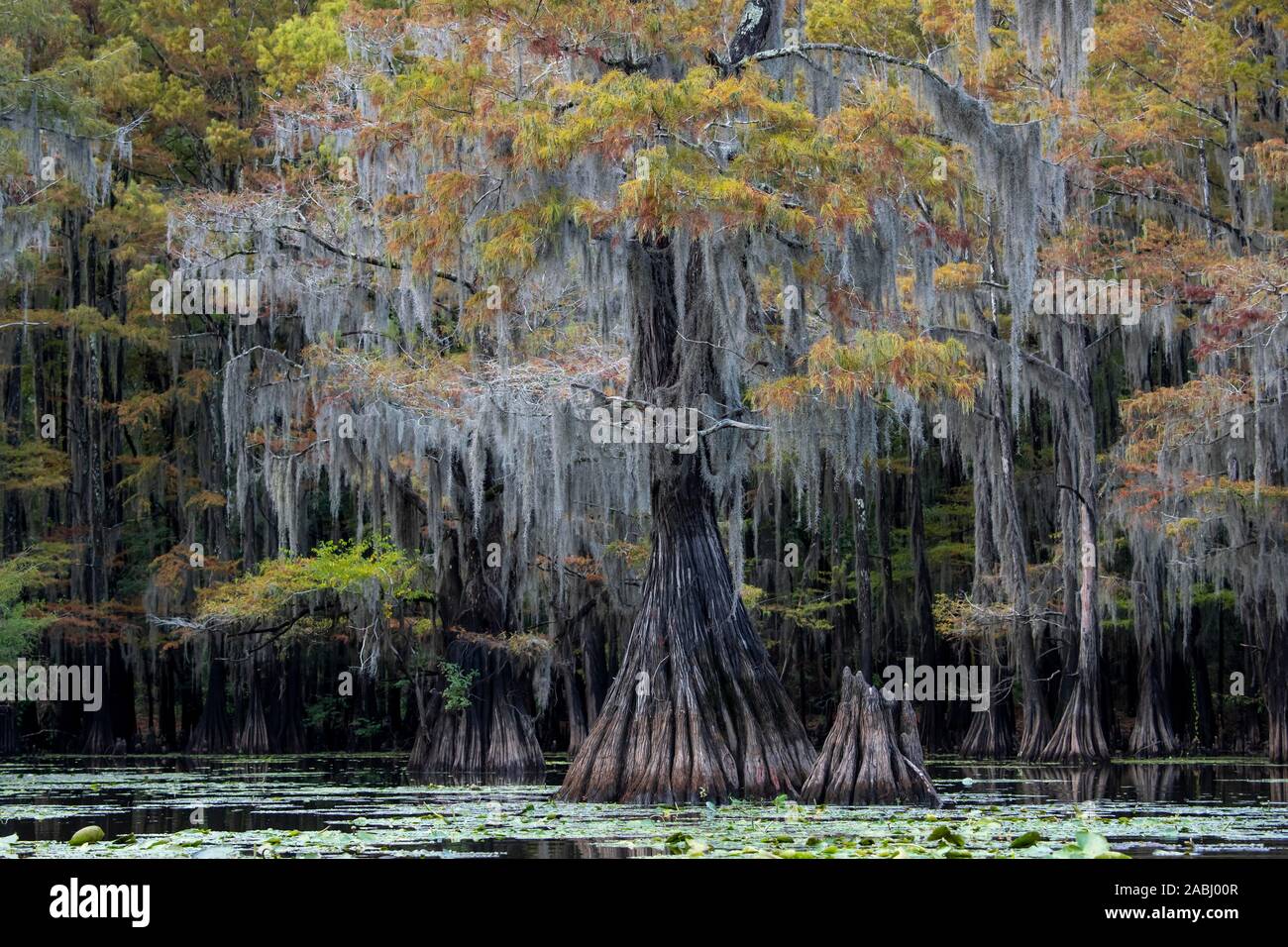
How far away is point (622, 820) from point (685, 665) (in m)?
2.58

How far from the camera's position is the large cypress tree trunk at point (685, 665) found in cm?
1306

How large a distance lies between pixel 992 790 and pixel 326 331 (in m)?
11.8

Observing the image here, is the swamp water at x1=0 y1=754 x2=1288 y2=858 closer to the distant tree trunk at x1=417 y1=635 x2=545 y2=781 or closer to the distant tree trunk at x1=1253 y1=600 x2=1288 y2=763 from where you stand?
the distant tree trunk at x1=417 y1=635 x2=545 y2=781

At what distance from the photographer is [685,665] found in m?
13.4

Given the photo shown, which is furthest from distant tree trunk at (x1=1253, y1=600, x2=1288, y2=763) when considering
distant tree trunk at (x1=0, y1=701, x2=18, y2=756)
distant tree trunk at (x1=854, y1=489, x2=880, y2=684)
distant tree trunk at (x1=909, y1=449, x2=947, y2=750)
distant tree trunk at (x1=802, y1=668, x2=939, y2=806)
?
distant tree trunk at (x1=0, y1=701, x2=18, y2=756)

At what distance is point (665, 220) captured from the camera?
1345 cm

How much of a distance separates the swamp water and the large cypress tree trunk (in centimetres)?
49

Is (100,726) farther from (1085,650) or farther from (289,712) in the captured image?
(1085,650)

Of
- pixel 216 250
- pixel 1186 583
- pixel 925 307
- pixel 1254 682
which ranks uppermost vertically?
pixel 216 250

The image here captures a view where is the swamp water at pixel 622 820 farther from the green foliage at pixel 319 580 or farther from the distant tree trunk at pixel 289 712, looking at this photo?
the distant tree trunk at pixel 289 712

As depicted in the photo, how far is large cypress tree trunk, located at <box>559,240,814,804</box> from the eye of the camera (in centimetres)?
1306
